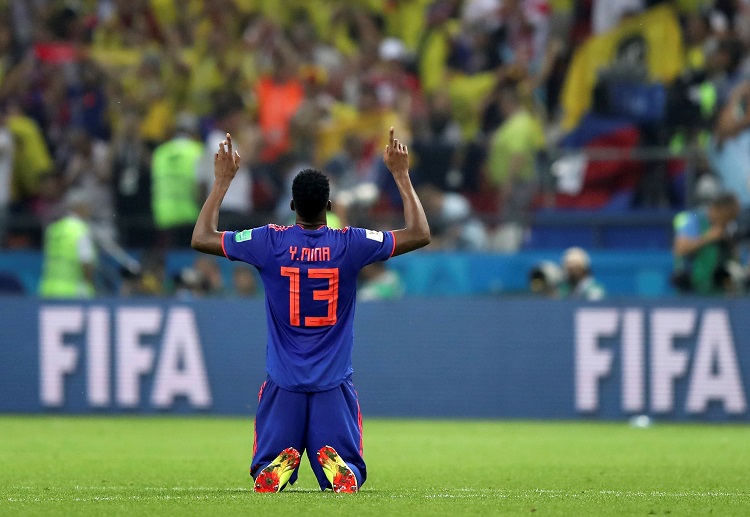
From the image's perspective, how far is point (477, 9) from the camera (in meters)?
19.0

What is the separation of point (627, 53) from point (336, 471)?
1063 centimetres

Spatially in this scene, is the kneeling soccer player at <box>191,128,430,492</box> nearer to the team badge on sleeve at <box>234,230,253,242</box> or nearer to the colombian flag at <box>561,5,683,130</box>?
the team badge on sleeve at <box>234,230,253,242</box>

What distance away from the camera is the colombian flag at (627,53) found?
17281mm

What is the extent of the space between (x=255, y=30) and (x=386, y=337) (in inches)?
232

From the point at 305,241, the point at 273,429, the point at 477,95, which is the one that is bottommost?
the point at 273,429

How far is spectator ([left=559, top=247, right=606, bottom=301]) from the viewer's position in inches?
606

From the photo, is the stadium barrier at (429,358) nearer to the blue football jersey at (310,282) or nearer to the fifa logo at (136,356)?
the fifa logo at (136,356)

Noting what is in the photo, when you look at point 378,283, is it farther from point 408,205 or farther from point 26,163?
point 408,205

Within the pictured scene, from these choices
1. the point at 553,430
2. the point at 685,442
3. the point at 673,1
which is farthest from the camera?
the point at 673,1

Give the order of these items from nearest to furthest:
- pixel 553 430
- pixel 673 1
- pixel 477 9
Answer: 1. pixel 553 430
2. pixel 673 1
3. pixel 477 9

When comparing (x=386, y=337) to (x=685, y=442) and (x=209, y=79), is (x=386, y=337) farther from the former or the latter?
(x=209, y=79)

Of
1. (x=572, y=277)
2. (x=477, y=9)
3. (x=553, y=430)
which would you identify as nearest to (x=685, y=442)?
(x=553, y=430)

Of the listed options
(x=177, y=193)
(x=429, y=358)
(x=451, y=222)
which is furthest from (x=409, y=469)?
(x=177, y=193)

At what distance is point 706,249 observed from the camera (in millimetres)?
15031
